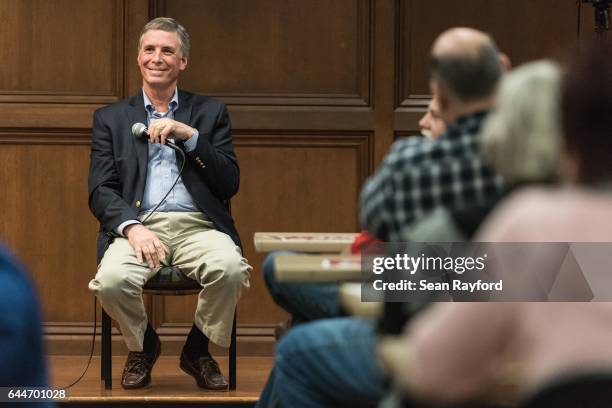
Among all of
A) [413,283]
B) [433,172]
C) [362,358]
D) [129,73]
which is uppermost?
[129,73]

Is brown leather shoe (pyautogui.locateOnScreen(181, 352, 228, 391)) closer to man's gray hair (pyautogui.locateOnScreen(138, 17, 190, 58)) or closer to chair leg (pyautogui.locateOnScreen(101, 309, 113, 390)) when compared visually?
chair leg (pyautogui.locateOnScreen(101, 309, 113, 390))

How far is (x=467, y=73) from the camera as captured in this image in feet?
8.14

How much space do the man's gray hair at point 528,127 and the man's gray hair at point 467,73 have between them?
0.51m

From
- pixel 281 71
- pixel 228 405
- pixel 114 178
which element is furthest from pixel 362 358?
pixel 281 71

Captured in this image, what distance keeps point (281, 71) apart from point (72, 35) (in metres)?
0.96

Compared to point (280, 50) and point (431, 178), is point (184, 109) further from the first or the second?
point (431, 178)

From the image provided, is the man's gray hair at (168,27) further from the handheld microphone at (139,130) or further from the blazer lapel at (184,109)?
the handheld microphone at (139,130)

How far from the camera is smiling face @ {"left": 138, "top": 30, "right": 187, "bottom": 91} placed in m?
4.77

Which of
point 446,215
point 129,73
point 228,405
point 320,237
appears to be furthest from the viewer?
point 129,73

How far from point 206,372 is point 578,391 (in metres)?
3.31

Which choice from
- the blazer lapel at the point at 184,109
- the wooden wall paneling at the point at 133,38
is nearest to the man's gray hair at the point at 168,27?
the blazer lapel at the point at 184,109

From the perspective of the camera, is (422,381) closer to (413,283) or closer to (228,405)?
Answer: (413,283)

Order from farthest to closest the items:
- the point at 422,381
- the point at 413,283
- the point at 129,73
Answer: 1. the point at 129,73
2. the point at 413,283
3. the point at 422,381

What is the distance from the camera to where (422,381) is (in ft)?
5.29
